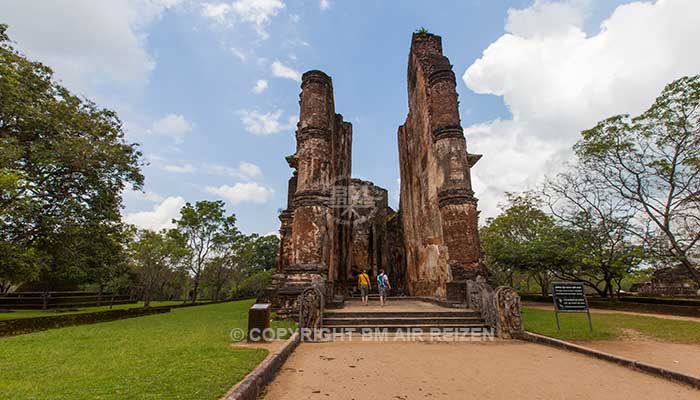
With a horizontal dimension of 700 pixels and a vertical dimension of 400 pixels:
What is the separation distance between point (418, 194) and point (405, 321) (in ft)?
27.7

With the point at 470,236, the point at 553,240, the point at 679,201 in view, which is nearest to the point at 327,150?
the point at 470,236

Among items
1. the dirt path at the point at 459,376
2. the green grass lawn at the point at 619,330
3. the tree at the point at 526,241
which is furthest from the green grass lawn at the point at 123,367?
the tree at the point at 526,241

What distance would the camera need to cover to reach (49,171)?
A: 11.8 m

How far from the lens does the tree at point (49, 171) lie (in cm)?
1020

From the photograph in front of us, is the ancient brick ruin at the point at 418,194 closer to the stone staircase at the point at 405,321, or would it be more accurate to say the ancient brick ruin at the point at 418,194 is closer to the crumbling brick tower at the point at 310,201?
the crumbling brick tower at the point at 310,201

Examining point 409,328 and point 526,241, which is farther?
point 526,241

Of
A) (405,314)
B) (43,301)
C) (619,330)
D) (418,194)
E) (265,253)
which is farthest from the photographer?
(265,253)

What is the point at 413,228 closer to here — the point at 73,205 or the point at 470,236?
the point at 470,236

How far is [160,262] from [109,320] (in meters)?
9.04

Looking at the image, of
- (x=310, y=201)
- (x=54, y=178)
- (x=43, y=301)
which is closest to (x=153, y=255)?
(x=43, y=301)

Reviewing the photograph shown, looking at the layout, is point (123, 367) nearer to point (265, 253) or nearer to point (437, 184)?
point (437, 184)

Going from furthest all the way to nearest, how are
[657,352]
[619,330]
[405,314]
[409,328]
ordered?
[405,314] < [619,330] < [409,328] < [657,352]

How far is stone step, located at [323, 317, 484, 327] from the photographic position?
332 inches

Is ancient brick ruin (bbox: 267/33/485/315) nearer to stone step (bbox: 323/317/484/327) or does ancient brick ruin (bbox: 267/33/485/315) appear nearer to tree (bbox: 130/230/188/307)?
stone step (bbox: 323/317/484/327)
